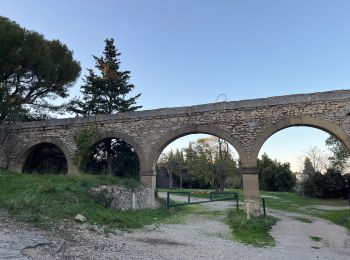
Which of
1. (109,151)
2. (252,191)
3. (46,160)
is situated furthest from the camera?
(109,151)

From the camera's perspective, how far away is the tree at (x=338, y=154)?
83.9ft

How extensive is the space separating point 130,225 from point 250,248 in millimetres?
3393

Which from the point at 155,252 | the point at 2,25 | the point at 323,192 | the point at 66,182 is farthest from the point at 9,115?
the point at 323,192

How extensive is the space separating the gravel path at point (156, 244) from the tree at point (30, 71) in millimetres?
11273

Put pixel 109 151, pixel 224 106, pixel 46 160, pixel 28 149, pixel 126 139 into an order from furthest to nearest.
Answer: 1. pixel 109 151
2. pixel 46 160
3. pixel 28 149
4. pixel 126 139
5. pixel 224 106

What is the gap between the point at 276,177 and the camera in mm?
34438

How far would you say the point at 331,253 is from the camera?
7.16m

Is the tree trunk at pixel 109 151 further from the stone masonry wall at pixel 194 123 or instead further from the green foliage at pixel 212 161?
the green foliage at pixel 212 161

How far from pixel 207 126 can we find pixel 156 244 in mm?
7553

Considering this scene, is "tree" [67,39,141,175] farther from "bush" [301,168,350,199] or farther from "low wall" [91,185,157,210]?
"bush" [301,168,350,199]

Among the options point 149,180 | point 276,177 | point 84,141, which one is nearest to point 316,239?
point 149,180

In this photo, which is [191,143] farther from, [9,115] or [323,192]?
[9,115]

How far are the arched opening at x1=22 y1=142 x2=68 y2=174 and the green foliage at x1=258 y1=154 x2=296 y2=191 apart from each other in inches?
914

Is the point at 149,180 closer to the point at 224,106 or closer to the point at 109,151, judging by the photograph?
the point at 224,106
